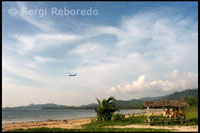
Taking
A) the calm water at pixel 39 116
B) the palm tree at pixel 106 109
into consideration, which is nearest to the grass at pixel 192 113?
the palm tree at pixel 106 109

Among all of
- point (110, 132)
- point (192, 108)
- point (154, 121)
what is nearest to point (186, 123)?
point (154, 121)

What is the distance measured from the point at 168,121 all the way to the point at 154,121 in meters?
1.33

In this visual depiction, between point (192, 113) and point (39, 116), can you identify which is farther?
A: point (39, 116)

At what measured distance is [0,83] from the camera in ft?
41.8

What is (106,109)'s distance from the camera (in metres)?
26.2

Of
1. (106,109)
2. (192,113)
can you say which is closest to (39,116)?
(106,109)

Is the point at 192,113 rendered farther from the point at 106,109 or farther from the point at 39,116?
the point at 39,116

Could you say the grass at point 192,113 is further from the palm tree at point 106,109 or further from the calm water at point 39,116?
the calm water at point 39,116

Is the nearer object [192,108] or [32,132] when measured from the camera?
[32,132]

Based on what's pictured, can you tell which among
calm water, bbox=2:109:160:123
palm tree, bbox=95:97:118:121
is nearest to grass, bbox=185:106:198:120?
palm tree, bbox=95:97:118:121

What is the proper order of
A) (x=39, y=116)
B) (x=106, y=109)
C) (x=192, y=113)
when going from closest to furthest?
(x=106, y=109), (x=192, y=113), (x=39, y=116)

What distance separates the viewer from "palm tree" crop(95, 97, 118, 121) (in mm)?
25880

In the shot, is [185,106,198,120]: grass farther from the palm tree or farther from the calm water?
the calm water

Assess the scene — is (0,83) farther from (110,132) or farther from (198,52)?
(198,52)
